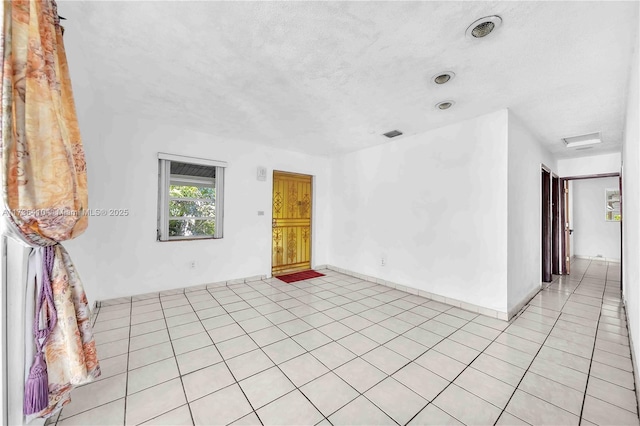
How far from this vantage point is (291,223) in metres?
5.46

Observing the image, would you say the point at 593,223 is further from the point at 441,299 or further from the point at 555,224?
the point at 441,299

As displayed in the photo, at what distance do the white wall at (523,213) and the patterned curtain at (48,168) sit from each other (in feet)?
13.5

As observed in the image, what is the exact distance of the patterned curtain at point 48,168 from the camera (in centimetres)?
118

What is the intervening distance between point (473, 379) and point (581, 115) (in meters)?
3.54

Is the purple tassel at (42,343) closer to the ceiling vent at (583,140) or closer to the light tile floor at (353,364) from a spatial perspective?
the light tile floor at (353,364)

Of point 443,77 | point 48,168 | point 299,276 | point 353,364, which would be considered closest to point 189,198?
point 299,276

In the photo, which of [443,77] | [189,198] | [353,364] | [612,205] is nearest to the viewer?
[353,364]

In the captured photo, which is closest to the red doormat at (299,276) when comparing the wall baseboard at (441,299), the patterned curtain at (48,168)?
the wall baseboard at (441,299)

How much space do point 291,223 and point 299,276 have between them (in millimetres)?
1146

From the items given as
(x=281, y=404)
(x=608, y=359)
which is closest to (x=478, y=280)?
(x=608, y=359)

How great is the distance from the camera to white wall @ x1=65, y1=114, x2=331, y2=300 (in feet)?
10.8

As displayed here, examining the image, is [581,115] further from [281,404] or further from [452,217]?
[281,404]

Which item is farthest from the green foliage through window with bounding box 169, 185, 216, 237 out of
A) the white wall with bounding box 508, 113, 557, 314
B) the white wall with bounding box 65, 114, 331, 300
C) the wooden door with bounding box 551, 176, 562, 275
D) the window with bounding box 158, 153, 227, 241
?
the wooden door with bounding box 551, 176, 562, 275

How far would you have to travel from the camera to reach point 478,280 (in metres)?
3.29
